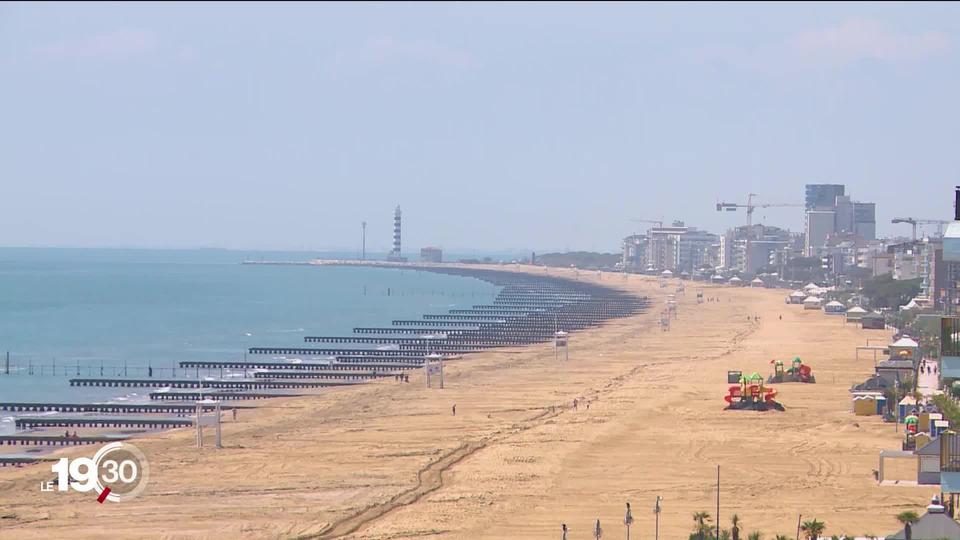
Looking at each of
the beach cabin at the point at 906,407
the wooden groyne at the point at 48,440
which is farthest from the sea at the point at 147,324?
the beach cabin at the point at 906,407

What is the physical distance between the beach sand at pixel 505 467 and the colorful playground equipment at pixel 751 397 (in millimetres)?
829

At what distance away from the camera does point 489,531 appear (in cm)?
2984

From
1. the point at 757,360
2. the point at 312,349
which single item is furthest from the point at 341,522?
the point at 312,349

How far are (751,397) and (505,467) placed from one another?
15.0 metres

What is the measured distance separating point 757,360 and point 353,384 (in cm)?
2132

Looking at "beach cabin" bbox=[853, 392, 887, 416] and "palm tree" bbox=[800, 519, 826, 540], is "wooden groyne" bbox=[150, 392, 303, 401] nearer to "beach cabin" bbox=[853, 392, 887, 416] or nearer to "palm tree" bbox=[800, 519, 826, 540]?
"beach cabin" bbox=[853, 392, 887, 416]

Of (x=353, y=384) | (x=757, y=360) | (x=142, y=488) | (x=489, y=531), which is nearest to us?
(x=489, y=531)

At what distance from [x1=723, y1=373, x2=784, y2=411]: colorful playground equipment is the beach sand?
32.6 inches

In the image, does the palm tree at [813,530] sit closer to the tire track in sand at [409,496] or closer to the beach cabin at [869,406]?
the tire track in sand at [409,496]

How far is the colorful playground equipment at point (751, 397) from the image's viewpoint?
49.4m

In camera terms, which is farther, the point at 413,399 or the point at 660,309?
the point at 660,309

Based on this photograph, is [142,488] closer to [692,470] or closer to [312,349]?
[692,470]

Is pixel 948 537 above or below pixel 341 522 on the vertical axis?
above

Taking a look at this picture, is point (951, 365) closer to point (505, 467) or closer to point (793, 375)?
point (505, 467)
